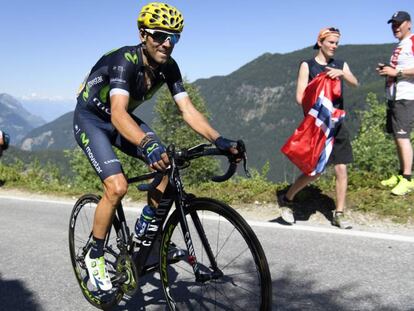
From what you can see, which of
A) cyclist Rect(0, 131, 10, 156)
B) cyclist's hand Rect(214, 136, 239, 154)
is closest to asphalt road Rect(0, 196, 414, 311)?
cyclist's hand Rect(214, 136, 239, 154)

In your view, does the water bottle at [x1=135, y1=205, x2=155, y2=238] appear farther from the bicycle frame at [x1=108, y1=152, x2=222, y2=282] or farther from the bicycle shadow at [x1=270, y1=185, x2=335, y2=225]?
the bicycle shadow at [x1=270, y1=185, x2=335, y2=225]

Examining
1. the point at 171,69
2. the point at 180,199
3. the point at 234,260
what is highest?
the point at 171,69

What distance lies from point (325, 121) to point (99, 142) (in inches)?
117

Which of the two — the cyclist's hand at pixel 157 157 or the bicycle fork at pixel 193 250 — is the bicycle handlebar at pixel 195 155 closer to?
the cyclist's hand at pixel 157 157

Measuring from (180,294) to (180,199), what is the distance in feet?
3.58

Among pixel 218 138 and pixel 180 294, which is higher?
pixel 218 138

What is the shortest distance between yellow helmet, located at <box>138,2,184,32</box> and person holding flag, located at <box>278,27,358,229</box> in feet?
8.68

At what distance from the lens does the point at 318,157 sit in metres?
5.33

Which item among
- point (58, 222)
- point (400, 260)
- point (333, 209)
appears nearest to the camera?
point (400, 260)

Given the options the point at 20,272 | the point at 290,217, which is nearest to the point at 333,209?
the point at 290,217

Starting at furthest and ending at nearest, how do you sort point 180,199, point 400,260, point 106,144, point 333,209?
point 333,209
point 400,260
point 106,144
point 180,199

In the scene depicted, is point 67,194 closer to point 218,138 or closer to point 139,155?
point 139,155

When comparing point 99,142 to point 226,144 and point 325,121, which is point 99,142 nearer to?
point 226,144

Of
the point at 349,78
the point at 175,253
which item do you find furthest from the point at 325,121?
the point at 175,253
